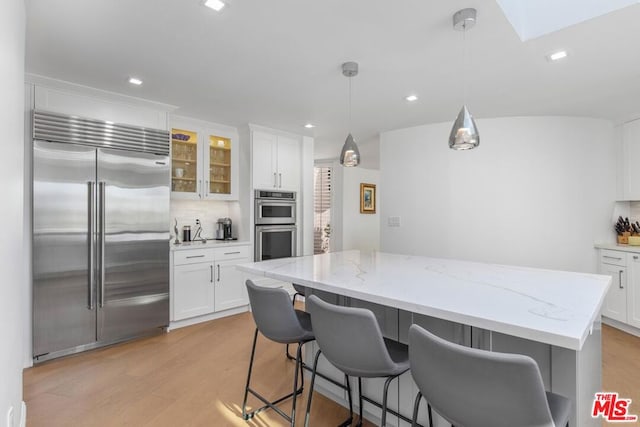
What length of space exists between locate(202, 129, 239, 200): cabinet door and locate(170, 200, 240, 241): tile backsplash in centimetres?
23

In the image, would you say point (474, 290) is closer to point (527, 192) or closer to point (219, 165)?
point (527, 192)

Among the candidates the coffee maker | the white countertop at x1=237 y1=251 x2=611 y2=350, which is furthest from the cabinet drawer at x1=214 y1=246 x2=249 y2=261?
the white countertop at x1=237 y1=251 x2=611 y2=350

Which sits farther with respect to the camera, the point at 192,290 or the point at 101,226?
the point at 192,290

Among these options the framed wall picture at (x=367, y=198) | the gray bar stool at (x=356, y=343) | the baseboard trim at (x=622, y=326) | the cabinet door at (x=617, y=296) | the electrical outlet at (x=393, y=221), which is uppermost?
the framed wall picture at (x=367, y=198)

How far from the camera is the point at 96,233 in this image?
306 centimetres

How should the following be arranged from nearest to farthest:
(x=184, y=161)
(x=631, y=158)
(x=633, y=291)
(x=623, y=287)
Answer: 1. (x=633, y=291)
2. (x=623, y=287)
3. (x=631, y=158)
4. (x=184, y=161)

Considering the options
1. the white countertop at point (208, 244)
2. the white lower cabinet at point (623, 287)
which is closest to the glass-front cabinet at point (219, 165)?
the white countertop at point (208, 244)

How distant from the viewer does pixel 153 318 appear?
11.3ft

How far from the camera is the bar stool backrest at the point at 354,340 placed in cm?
144

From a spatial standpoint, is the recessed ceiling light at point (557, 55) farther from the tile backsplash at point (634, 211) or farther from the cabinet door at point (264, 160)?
the cabinet door at point (264, 160)

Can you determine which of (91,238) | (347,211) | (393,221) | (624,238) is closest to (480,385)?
(91,238)

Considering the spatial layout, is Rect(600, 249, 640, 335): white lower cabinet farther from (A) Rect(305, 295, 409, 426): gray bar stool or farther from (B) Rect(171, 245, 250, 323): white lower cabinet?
(B) Rect(171, 245, 250, 323): white lower cabinet

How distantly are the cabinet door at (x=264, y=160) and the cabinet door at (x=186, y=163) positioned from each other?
0.67 m

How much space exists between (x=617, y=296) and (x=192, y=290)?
4.66 m
